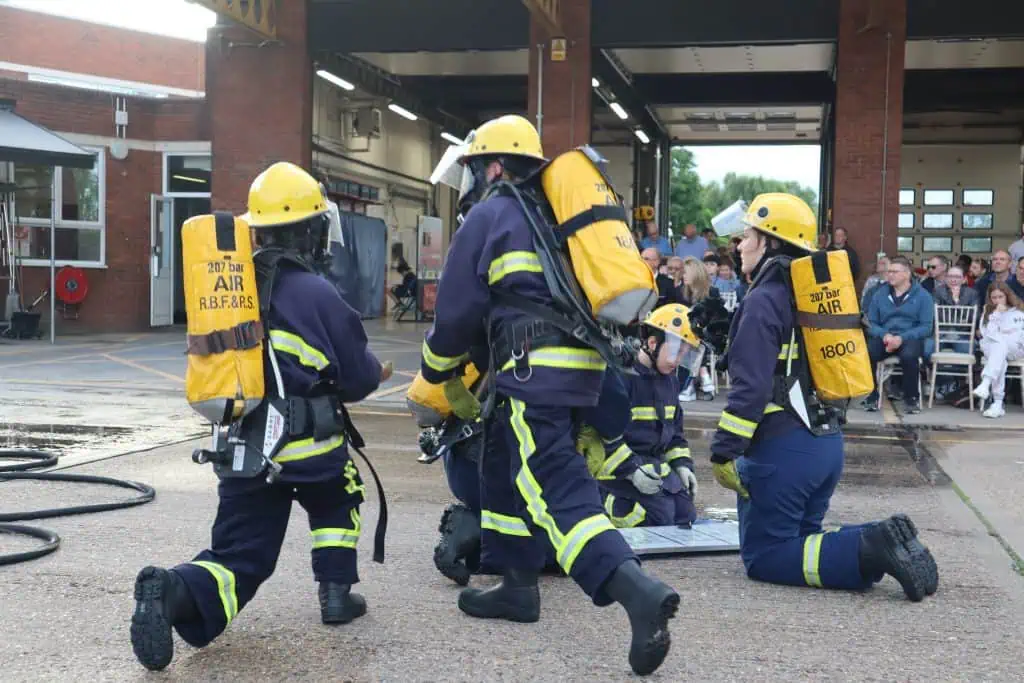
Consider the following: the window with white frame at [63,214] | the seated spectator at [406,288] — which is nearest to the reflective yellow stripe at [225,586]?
the window with white frame at [63,214]

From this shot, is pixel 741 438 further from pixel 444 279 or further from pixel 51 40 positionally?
pixel 51 40

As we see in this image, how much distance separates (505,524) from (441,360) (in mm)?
667

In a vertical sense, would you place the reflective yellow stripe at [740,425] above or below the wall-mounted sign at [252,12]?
below

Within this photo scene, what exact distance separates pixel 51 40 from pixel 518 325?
30042 mm

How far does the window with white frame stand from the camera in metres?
20.2

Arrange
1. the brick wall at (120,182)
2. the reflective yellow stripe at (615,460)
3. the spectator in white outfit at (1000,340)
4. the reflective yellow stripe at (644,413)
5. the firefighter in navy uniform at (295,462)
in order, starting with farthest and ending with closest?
the brick wall at (120,182) → the spectator in white outfit at (1000,340) → the reflective yellow stripe at (644,413) → the reflective yellow stripe at (615,460) → the firefighter in navy uniform at (295,462)

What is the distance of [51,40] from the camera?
30.7m

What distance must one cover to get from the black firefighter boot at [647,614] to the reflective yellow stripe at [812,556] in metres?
1.41

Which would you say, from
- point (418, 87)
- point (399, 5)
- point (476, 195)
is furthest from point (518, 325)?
point (418, 87)

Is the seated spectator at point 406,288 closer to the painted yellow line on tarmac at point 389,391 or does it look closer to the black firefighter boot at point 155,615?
the painted yellow line on tarmac at point 389,391

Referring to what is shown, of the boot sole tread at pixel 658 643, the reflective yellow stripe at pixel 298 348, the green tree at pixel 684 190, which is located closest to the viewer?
the boot sole tread at pixel 658 643

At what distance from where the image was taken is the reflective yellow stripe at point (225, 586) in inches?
159

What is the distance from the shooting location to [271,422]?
4156 mm

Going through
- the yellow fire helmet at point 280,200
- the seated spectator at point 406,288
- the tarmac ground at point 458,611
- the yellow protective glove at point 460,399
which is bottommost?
the tarmac ground at point 458,611
